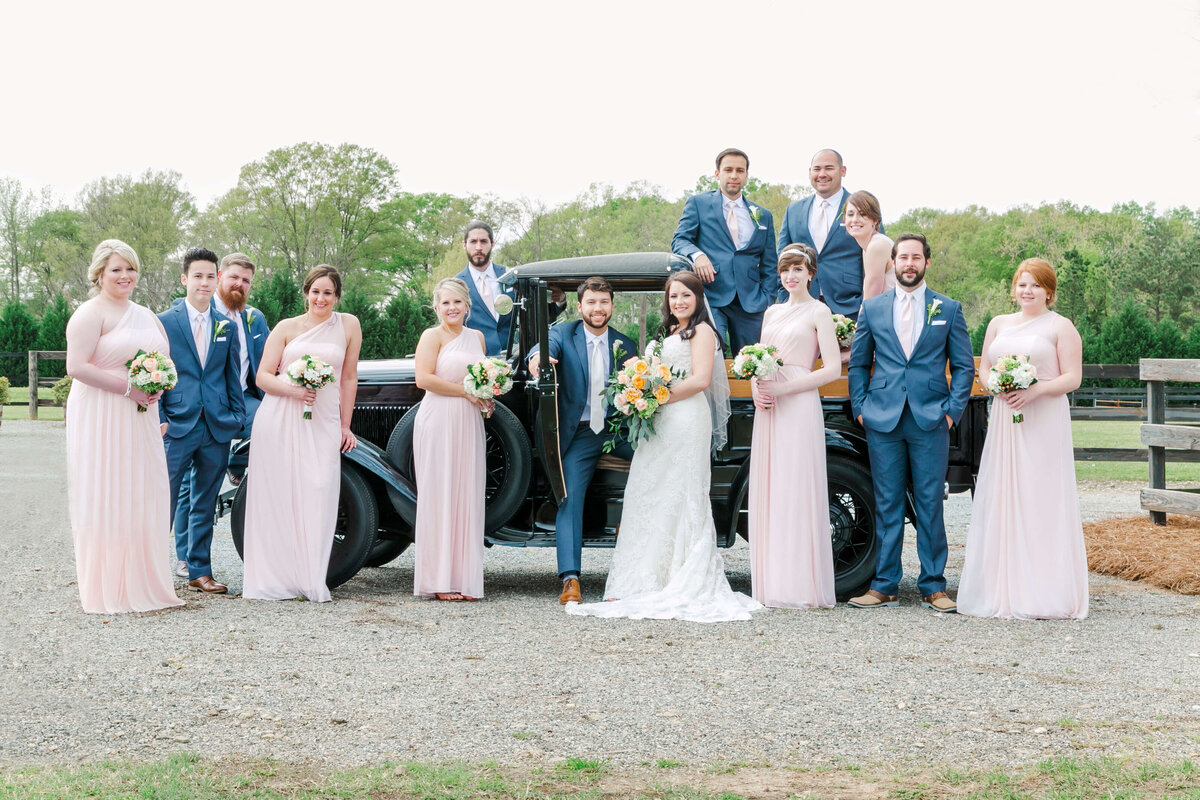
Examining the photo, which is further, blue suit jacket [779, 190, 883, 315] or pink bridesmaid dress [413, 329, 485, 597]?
blue suit jacket [779, 190, 883, 315]

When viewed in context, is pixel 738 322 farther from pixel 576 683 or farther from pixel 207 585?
pixel 207 585

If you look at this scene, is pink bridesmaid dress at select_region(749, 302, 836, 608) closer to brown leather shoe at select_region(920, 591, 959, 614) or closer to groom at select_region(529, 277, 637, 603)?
brown leather shoe at select_region(920, 591, 959, 614)

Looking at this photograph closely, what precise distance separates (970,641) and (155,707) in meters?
4.07

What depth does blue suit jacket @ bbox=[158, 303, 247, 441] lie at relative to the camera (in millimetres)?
7078

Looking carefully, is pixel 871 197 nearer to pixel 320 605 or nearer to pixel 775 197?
pixel 320 605

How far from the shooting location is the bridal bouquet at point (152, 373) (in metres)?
6.47

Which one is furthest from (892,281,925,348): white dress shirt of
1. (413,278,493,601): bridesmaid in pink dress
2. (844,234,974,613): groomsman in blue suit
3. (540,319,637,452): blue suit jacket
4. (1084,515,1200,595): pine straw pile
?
(1084,515,1200,595): pine straw pile

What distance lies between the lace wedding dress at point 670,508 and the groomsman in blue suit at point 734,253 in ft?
3.58

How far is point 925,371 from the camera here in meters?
6.60

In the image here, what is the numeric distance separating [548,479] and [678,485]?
0.83 m

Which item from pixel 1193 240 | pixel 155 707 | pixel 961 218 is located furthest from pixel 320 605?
pixel 961 218

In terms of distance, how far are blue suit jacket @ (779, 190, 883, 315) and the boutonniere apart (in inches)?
46.6

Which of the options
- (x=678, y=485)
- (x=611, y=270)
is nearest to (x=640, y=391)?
(x=678, y=485)

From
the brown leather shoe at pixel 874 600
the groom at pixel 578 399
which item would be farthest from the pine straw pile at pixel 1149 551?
the groom at pixel 578 399
